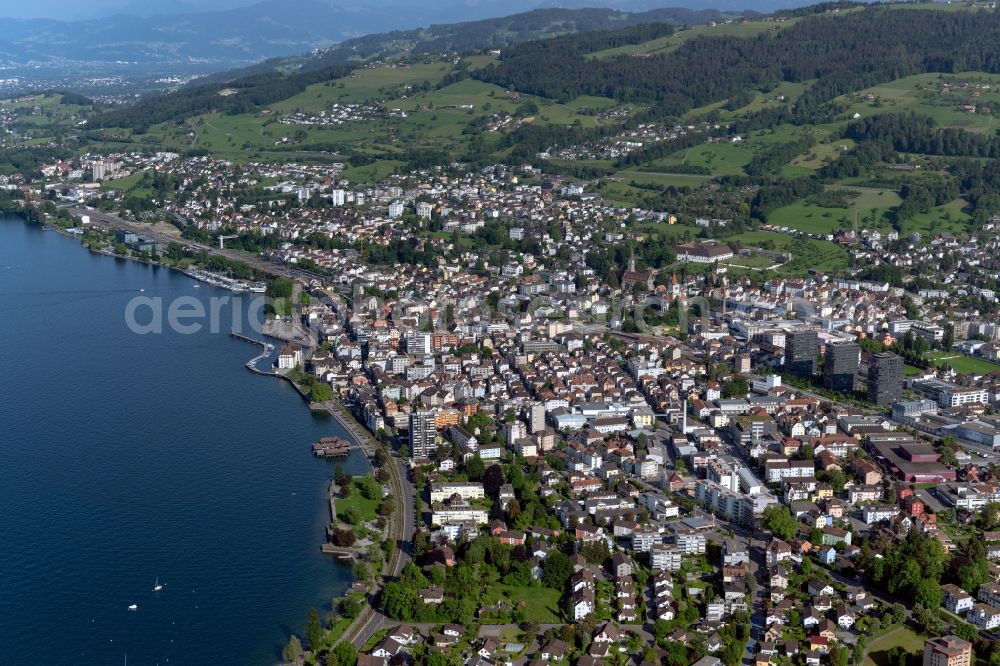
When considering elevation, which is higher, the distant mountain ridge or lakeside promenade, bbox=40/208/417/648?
the distant mountain ridge

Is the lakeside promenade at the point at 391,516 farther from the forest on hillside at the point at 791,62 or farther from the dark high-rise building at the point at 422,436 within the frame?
the forest on hillside at the point at 791,62

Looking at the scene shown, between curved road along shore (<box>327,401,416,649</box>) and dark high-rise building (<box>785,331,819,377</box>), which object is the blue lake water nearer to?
curved road along shore (<box>327,401,416,649</box>)

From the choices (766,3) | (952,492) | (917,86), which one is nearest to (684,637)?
(952,492)

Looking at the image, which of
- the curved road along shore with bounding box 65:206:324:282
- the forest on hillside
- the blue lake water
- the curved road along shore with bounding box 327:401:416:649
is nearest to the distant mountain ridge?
the forest on hillside

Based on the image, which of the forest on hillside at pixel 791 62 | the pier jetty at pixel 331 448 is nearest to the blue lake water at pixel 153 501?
the pier jetty at pixel 331 448

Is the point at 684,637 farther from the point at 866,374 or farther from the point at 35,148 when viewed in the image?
the point at 35,148

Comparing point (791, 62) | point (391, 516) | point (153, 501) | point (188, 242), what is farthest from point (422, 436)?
point (791, 62)

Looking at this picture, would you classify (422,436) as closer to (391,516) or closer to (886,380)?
(391,516)
